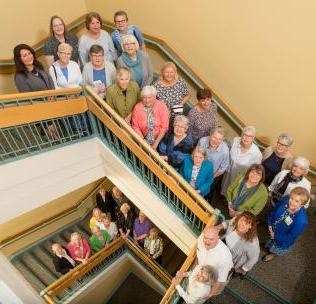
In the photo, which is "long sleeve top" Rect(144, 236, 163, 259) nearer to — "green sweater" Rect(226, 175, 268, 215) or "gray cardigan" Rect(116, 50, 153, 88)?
"green sweater" Rect(226, 175, 268, 215)

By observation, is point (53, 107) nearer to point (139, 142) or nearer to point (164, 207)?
point (139, 142)

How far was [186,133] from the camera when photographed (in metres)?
3.52

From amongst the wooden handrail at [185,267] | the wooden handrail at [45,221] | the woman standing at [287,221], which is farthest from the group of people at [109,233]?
the woman standing at [287,221]

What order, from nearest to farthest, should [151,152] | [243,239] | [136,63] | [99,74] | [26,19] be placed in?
1. [243,239]
2. [151,152]
3. [99,74]
4. [136,63]
5. [26,19]

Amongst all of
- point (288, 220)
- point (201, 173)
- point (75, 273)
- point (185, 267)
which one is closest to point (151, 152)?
point (201, 173)

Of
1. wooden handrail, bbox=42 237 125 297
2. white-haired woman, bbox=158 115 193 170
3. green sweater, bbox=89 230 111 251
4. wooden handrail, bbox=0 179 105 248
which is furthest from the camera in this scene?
wooden handrail, bbox=0 179 105 248

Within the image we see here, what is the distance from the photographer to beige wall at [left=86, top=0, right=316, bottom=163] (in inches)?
138

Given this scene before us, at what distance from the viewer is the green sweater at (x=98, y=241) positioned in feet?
16.3

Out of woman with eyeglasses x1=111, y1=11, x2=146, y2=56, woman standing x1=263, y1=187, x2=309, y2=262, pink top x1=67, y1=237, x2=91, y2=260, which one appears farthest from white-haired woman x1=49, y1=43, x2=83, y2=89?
woman standing x1=263, y1=187, x2=309, y2=262

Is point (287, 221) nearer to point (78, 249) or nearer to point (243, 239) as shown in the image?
point (243, 239)

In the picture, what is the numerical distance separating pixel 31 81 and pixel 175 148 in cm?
175

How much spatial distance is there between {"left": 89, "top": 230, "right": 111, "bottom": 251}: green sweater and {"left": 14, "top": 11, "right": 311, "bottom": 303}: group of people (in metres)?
2.04

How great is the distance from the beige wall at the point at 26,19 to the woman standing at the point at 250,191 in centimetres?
359

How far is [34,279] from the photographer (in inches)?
220
